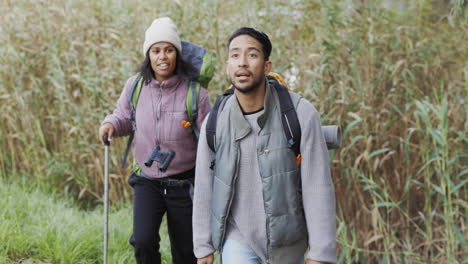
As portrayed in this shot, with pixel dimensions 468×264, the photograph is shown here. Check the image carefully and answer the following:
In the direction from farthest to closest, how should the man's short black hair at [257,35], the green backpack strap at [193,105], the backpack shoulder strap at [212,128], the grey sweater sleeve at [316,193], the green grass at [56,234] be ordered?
the green grass at [56,234], the green backpack strap at [193,105], the backpack shoulder strap at [212,128], the man's short black hair at [257,35], the grey sweater sleeve at [316,193]

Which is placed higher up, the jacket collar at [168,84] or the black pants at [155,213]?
the jacket collar at [168,84]

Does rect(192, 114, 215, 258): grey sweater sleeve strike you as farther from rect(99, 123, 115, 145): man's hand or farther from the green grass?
the green grass

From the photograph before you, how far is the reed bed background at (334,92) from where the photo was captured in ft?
12.8

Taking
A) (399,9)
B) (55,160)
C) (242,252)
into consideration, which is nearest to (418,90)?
(399,9)

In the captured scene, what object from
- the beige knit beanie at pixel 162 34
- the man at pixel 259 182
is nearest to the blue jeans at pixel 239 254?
the man at pixel 259 182

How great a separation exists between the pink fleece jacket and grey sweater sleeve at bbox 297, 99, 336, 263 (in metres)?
1.14

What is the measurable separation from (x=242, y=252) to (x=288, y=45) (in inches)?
108

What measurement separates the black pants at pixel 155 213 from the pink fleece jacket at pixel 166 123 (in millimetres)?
105

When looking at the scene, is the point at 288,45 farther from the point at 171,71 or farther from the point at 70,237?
the point at 70,237

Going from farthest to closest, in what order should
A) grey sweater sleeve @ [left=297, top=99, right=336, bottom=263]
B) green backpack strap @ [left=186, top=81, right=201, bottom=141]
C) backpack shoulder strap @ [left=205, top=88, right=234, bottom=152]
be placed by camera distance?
green backpack strap @ [left=186, top=81, right=201, bottom=141] → backpack shoulder strap @ [left=205, top=88, right=234, bottom=152] → grey sweater sleeve @ [left=297, top=99, right=336, bottom=263]

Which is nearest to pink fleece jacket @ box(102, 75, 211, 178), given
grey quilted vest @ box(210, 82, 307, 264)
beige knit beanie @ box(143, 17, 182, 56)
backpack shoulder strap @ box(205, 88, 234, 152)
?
beige knit beanie @ box(143, 17, 182, 56)

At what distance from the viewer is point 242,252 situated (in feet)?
7.27

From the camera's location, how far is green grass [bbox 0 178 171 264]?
150 inches

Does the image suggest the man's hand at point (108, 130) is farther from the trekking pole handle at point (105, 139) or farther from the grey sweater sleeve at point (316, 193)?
the grey sweater sleeve at point (316, 193)
